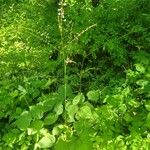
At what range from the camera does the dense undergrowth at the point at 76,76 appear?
323 cm

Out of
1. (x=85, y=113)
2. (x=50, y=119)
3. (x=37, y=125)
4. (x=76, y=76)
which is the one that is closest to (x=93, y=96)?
(x=85, y=113)

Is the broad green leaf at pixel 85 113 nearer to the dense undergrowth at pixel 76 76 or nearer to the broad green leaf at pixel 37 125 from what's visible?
the dense undergrowth at pixel 76 76

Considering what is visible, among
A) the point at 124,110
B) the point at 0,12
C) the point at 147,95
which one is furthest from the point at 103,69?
the point at 0,12

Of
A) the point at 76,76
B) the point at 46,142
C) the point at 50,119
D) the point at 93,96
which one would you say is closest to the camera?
the point at 46,142

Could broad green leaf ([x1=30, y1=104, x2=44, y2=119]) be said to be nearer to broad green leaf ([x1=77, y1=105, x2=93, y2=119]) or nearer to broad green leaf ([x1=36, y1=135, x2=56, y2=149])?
broad green leaf ([x1=36, y1=135, x2=56, y2=149])

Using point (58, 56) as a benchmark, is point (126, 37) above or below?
above

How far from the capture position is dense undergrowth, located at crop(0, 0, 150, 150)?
10.6 feet

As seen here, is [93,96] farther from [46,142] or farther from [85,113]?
[46,142]

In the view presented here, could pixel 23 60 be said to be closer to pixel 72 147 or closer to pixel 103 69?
pixel 103 69

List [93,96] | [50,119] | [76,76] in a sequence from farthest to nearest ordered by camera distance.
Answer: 1. [76,76]
2. [93,96]
3. [50,119]

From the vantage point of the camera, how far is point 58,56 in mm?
4586

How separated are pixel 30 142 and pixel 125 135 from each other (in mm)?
783

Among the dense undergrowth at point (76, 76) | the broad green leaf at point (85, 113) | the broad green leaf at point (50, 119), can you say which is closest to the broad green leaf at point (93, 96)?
the dense undergrowth at point (76, 76)

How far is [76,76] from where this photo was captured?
426cm
